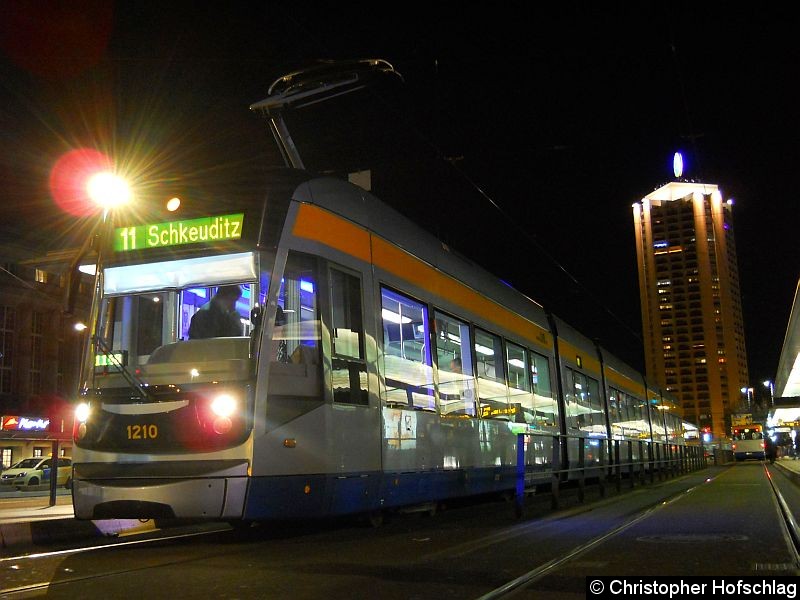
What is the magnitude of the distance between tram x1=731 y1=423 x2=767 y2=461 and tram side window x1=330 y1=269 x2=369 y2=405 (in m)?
Result: 62.1

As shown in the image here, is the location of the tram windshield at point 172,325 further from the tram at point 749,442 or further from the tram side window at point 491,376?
the tram at point 749,442

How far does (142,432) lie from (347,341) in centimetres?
221

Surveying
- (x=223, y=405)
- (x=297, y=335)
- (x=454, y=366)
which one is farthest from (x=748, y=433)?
(x=223, y=405)

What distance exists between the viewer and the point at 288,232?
7.43 meters

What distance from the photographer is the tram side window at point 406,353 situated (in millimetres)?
8797

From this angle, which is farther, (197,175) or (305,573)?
(197,175)

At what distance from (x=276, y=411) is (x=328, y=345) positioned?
96cm

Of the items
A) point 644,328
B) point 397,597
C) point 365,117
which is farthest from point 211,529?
point 644,328

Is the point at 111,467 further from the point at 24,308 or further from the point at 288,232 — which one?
the point at 24,308

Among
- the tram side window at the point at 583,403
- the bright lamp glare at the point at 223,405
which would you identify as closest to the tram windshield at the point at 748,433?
the tram side window at the point at 583,403

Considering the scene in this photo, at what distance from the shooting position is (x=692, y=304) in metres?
132

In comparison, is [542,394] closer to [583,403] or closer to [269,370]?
[583,403]

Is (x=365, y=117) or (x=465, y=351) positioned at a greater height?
(x=365, y=117)

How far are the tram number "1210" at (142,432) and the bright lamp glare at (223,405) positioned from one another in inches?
25.3
